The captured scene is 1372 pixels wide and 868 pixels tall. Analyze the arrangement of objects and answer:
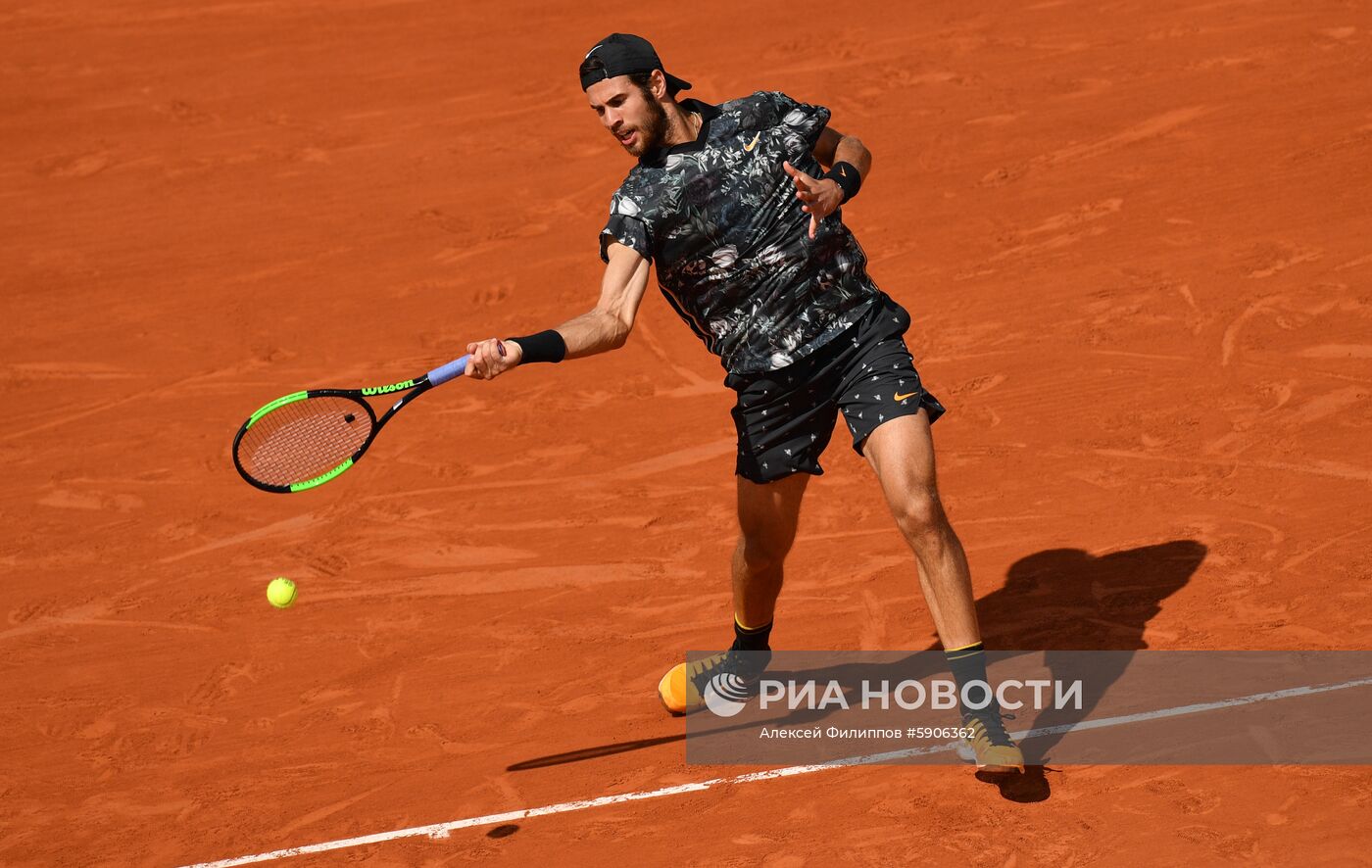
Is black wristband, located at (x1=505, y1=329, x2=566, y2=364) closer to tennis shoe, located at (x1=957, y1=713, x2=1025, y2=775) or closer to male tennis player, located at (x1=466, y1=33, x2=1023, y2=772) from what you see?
male tennis player, located at (x1=466, y1=33, x2=1023, y2=772)

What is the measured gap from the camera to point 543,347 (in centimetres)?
487

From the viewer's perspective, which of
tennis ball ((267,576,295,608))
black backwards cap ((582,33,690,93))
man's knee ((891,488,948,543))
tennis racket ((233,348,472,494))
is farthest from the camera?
tennis ball ((267,576,295,608))

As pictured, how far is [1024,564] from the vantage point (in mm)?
6980

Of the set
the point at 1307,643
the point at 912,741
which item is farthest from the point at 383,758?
the point at 1307,643

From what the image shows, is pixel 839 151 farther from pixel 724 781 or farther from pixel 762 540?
pixel 724 781

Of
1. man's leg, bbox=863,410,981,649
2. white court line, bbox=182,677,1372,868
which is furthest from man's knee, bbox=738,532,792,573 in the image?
white court line, bbox=182,677,1372,868

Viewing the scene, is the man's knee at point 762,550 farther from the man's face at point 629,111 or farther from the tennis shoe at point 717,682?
the man's face at point 629,111

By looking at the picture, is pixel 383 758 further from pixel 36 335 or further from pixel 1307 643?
pixel 36 335

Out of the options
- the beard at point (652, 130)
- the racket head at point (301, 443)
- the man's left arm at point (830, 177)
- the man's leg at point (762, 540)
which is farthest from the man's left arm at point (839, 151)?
the racket head at point (301, 443)

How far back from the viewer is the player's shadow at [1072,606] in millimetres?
6031

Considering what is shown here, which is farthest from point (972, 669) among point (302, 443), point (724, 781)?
point (302, 443)

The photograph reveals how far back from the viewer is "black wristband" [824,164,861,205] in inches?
208

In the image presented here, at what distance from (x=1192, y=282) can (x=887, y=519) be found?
3010 mm

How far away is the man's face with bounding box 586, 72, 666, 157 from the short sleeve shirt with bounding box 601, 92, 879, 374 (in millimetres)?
81
